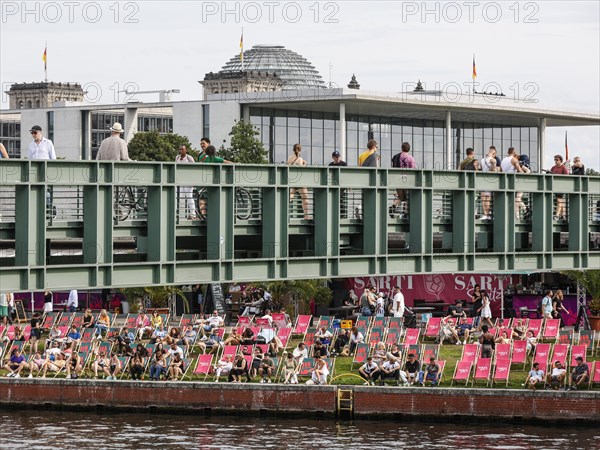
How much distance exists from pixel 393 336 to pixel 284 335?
3797 mm

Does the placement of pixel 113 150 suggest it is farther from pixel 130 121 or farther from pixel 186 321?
pixel 130 121

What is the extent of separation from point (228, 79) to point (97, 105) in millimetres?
71411

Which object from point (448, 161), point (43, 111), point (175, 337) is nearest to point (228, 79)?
point (43, 111)

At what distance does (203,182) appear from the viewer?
87.0 ft

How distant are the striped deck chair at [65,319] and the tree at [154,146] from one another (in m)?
45.8

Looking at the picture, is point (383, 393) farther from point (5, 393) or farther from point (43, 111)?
point (43, 111)

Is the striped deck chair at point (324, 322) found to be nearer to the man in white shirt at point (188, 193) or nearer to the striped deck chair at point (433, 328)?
the striped deck chair at point (433, 328)

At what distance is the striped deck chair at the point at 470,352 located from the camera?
138ft

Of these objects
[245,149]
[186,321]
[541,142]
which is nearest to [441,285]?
[186,321]

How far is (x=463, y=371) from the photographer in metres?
41.7

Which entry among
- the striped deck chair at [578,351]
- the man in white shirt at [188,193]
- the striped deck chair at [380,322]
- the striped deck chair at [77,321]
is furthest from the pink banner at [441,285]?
the man in white shirt at [188,193]

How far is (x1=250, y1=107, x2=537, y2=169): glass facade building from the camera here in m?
103

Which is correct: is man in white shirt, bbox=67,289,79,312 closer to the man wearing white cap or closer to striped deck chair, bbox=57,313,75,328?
striped deck chair, bbox=57,313,75,328

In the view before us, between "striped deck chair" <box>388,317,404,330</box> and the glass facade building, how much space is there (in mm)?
54264
